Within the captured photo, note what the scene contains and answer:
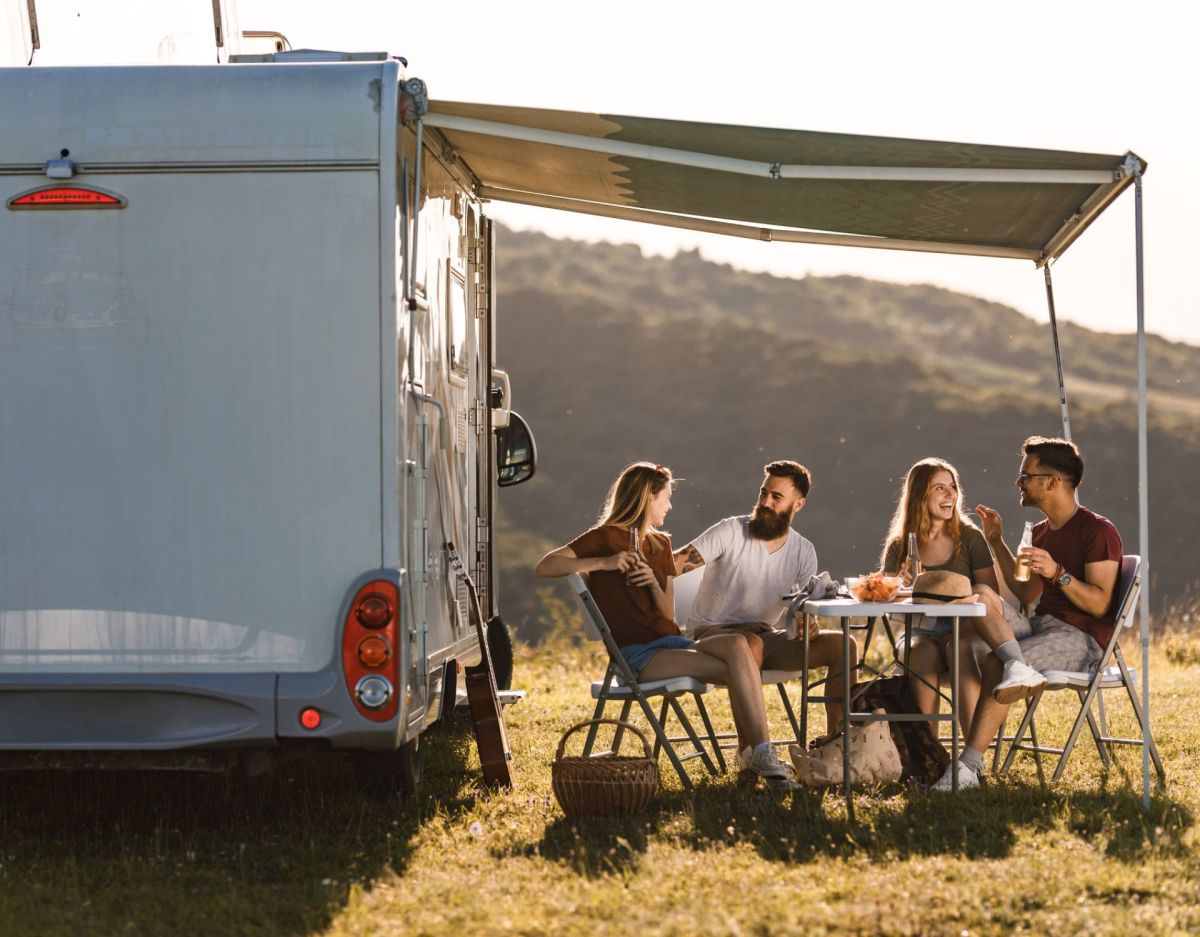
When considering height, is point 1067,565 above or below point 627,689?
above

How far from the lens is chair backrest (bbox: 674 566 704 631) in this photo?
22.1 ft

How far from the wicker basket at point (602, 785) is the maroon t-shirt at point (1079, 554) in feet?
6.16

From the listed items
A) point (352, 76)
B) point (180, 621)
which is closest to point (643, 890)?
point (180, 621)

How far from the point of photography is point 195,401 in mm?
4664

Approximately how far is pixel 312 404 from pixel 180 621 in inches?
28.8

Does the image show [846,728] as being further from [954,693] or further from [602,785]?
[602,785]

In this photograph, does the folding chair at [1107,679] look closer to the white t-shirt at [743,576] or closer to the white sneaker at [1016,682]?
the white sneaker at [1016,682]

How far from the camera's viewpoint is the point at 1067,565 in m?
6.27

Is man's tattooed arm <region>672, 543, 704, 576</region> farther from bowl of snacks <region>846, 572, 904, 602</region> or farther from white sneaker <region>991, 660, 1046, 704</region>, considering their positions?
white sneaker <region>991, 660, 1046, 704</region>

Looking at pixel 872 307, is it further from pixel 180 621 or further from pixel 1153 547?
pixel 180 621

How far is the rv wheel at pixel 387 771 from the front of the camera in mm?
5508

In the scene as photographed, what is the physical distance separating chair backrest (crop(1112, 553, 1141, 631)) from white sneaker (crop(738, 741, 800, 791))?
1381mm

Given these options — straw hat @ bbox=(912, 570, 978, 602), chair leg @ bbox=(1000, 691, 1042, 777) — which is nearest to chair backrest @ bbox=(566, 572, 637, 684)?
straw hat @ bbox=(912, 570, 978, 602)

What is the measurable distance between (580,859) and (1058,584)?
2323mm
